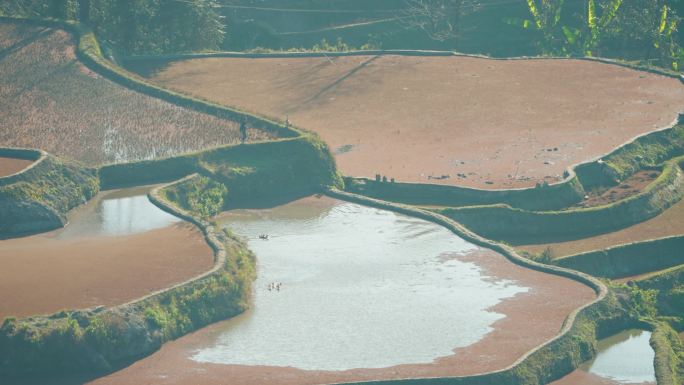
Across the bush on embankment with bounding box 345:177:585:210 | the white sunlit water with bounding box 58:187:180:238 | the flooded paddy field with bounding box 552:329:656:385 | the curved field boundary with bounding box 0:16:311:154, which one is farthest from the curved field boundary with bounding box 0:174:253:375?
the curved field boundary with bounding box 0:16:311:154

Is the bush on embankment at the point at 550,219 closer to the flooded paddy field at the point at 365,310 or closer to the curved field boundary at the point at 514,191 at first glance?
the curved field boundary at the point at 514,191

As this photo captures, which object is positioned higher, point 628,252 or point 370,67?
point 370,67

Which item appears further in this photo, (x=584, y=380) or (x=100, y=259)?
(x=100, y=259)

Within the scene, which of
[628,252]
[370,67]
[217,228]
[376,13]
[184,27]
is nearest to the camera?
[217,228]

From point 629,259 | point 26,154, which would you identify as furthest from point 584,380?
point 26,154

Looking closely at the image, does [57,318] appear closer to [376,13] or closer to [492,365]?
[492,365]

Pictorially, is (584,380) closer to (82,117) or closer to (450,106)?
(450,106)

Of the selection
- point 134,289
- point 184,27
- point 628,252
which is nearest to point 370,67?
point 184,27
